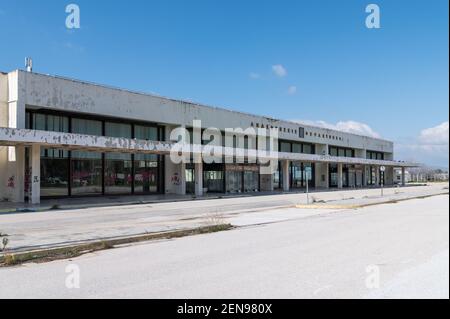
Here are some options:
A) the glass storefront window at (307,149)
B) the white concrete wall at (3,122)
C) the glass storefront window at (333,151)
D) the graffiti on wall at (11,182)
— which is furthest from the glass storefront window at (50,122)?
the glass storefront window at (333,151)

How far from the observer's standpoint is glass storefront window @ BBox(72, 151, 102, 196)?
3300cm

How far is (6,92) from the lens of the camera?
2842 centimetres

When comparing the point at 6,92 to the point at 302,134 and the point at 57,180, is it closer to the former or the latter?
the point at 57,180

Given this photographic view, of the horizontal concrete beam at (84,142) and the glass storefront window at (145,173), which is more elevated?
the horizontal concrete beam at (84,142)

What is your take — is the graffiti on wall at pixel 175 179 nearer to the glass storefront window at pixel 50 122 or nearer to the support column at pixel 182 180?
the support column at pixel 182 180

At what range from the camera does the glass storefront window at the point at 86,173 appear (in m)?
33.0

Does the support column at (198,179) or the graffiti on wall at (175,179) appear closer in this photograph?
the support column at (198,179)

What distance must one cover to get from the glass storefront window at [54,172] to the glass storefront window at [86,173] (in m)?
0.70

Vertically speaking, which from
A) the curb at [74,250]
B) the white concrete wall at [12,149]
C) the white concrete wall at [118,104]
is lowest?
the curb at [74,250]

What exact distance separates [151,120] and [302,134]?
26549 mm

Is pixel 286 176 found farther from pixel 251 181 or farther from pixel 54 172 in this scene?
pixel 54 172

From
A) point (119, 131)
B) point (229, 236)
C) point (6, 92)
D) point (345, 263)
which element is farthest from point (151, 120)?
point (345, 263)

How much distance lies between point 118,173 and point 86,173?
3087 millimetres
